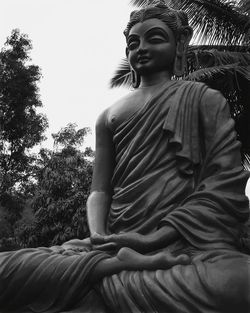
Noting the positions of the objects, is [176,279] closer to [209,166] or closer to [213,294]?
[213,294]

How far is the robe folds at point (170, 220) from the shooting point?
9.61 ft

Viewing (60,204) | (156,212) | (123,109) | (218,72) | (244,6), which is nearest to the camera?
(156,212)

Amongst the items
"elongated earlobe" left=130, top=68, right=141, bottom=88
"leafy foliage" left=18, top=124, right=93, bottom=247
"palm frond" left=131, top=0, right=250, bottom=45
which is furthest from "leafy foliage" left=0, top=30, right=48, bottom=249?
"elongated earlobe" left=130, top=68, right=141, bottom=88

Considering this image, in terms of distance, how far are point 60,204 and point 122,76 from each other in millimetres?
3589

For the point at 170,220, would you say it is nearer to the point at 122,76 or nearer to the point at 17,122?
the point at 122,76

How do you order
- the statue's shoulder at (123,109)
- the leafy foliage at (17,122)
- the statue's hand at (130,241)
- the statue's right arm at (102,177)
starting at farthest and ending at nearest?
1. the leafy foliage at (17,122)
2. the statue's shoulder at (123,109)
3. the statue's right arm at (102,177)
4. the statue's hand at (130,241)

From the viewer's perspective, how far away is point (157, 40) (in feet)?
13.5

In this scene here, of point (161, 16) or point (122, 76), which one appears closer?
point (161, 16)

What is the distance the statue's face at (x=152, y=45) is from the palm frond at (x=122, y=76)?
30.2 feet

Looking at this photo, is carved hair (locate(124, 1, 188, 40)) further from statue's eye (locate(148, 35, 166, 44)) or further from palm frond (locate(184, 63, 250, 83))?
palm frond (locate(184, 63, 250, 83))

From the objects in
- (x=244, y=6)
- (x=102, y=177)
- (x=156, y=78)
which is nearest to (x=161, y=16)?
Answer: (x=156, y=78)

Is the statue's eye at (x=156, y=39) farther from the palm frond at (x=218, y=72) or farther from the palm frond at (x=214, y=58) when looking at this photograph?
the palm frond at (x=214, y=58)

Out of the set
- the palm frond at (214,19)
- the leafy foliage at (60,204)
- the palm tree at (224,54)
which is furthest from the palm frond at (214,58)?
the leafy foliage at (60,204)

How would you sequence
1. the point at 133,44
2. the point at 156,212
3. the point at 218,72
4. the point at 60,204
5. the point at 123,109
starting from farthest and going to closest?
the point at 60,204 < the point at 218,72 < the point at 133,44 < the point at 123,109 < the point at 156,212
